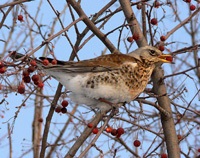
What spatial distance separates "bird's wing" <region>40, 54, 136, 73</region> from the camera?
3672mm

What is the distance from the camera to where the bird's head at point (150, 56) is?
413 centimetres

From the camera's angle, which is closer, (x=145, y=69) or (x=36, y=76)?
(x=36, y=76)

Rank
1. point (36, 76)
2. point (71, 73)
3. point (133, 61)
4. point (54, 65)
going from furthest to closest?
point (133, 61), point (71, 73), point (54, 65), point (36, 76)

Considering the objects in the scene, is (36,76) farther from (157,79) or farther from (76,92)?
(157,79)

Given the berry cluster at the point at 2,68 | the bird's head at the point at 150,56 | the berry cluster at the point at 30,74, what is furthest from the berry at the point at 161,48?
the berry cluster at the point at 2,68

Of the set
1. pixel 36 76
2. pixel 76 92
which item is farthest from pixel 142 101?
pixel 36 76

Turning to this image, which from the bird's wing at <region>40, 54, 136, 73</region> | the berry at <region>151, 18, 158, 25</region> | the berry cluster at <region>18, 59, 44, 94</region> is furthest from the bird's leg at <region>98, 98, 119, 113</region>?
the berry at <region>151, 18, 158, 25</region>

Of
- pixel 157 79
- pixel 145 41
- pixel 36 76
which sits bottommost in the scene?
pixel 36 76

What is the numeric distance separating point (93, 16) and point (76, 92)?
69 cm

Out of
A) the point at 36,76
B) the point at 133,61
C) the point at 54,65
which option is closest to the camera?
the point at 36,76

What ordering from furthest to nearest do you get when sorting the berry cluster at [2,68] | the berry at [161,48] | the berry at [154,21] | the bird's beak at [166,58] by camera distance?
the berry at [154,21]
the berry at [161,48]
the bird's beak at [166,58]
the berry cluster at [2,68]

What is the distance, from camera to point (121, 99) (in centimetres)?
389

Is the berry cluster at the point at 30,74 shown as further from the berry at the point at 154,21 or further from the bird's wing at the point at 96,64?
the berry at the point at 154,21

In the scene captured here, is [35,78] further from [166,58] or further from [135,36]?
[166,58]
